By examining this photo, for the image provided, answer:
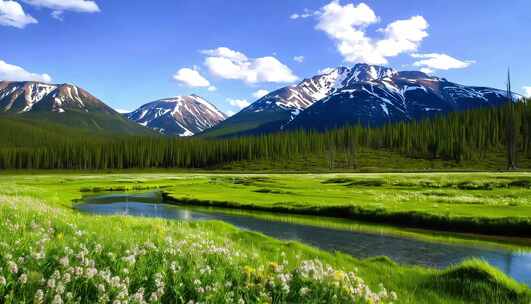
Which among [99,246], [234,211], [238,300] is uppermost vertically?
[99,246]

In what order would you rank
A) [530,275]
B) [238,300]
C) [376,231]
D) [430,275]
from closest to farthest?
[238,300] → [430,275] → [530,275] → [376,231]

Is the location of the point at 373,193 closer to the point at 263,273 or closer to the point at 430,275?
the point at 430,275

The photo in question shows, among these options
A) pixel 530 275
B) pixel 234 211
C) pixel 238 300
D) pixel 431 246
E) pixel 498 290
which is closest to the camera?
pixel 238 300

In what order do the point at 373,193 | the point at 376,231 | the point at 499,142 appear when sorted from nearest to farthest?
the point at 376,231 → the point at 373,193 → the point at 499,142

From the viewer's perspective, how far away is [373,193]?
217 ft

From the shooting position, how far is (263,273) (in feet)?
27.1

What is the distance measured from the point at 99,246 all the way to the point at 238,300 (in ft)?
10.2

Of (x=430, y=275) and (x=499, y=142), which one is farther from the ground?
(x=499, y=142)

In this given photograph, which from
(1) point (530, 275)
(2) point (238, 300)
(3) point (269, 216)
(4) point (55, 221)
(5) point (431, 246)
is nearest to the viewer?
(2) point (238, 300)

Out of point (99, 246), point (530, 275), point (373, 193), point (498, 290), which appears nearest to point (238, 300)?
point (99, 246)

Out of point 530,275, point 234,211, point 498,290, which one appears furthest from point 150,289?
point 234,211

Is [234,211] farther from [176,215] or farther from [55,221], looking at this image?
[55,221]

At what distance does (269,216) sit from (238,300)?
40636 millimetres

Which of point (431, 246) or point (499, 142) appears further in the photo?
point (499, 142)
